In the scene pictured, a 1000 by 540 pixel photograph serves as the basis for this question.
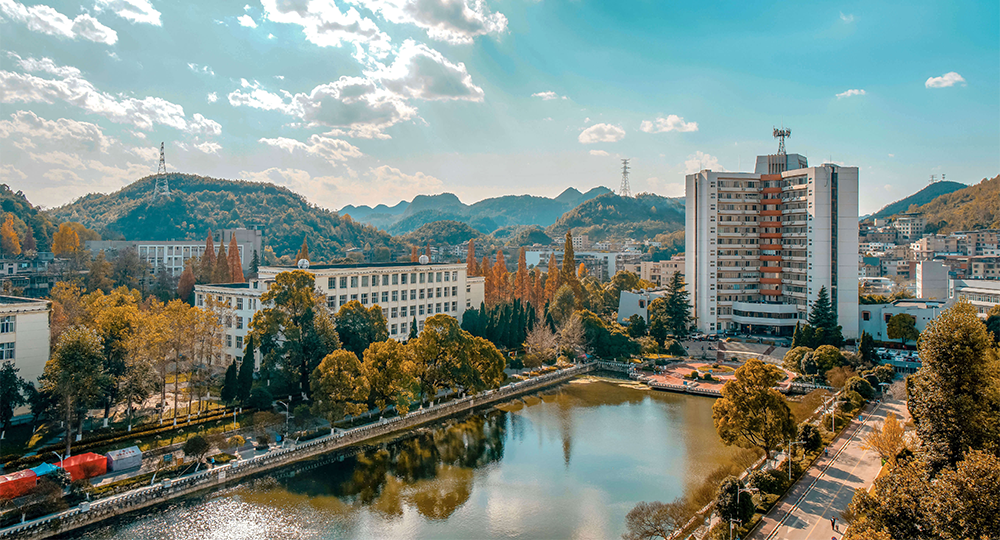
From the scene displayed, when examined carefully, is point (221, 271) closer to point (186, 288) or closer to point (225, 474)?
point (186, 288)

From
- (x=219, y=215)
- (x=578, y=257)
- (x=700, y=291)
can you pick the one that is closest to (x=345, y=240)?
(x=219, y=215)

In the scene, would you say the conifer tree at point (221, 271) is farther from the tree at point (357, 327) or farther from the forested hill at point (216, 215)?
the forested hill at point (216, 215)

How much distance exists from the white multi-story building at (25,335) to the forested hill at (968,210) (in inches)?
4597

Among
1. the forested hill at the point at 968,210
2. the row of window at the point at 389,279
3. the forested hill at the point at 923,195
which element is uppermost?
the forested hill at the point at 923,195

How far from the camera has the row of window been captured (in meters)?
37.1

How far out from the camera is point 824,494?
19.4m

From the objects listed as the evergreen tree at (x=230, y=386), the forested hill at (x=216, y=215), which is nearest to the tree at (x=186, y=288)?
the evergreen tree at (x=230, y=386)

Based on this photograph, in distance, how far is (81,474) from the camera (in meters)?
20.0

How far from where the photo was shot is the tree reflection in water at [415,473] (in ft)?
67.1

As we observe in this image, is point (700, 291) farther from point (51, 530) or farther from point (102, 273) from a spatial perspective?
point (102, 273)

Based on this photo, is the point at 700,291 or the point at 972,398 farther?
the point at 700,291

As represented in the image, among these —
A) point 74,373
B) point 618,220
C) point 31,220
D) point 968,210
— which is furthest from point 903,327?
point 618,220

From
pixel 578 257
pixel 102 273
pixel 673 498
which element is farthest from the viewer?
pixel 578 257

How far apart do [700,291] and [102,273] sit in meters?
51.3
